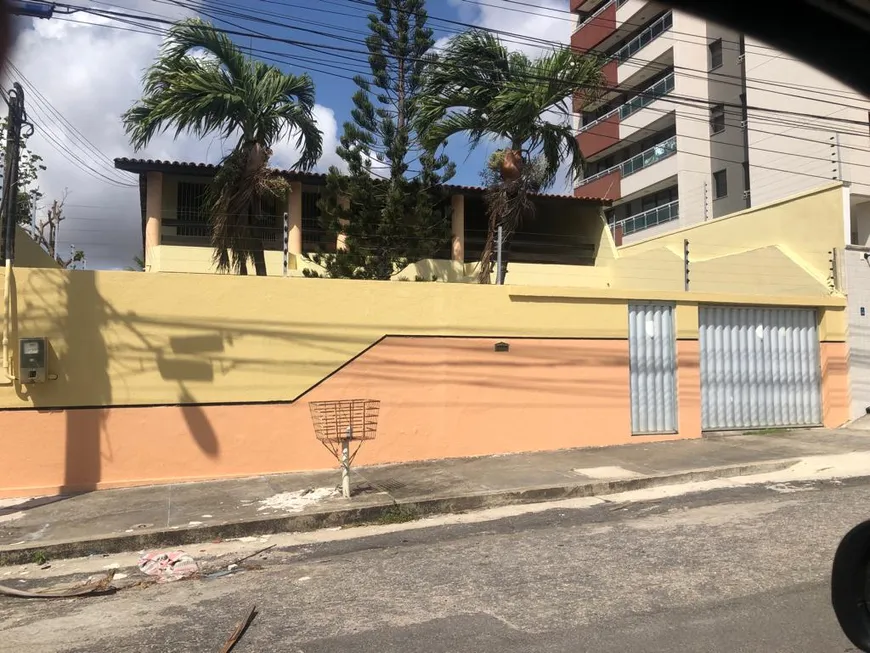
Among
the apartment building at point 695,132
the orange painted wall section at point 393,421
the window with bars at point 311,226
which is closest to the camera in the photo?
the orange painted wall section at point 393,421

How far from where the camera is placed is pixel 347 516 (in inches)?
273

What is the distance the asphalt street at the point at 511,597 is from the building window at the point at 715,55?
2735 centimetres

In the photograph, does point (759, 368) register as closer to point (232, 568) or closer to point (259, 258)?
A: point (259, 258)

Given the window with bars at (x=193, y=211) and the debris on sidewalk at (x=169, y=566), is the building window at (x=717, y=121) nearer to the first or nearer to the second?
the window with bars at (x=193, y=211)

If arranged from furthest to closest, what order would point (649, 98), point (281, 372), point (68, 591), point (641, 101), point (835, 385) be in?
point (641, 101) → point (649, 98) → point (835, 385) → point (281, 372) → point (68, 591)

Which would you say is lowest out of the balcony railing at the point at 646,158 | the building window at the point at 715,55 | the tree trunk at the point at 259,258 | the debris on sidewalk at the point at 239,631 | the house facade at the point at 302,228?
the debris on sidewalk at the point at 239,631

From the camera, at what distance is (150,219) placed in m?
14.8

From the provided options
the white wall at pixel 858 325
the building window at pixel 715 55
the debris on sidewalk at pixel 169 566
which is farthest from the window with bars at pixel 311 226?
the building window at pixel 715 55

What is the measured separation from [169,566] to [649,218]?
29163 millimetres

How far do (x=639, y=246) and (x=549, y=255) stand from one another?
8.71 ft

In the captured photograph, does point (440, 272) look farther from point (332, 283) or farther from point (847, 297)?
point (847, 297)

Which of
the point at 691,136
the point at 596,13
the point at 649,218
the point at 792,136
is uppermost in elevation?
the point at 596,13

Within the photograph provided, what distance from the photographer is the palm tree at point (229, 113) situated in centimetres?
1120

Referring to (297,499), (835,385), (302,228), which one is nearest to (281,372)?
(297,499)
